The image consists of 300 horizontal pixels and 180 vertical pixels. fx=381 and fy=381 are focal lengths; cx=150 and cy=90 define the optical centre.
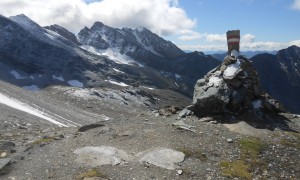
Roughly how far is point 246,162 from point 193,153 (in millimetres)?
3862

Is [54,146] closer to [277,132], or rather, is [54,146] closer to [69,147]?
[69,147]

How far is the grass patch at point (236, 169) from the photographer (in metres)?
25.3

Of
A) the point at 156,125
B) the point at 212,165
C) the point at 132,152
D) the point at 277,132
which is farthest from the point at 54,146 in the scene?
the point at 277,132

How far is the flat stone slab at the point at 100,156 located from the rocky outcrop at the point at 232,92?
12120 millimetres

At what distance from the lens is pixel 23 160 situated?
28297 mm

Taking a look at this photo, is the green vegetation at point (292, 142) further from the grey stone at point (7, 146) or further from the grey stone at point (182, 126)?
the grey stone at point (7, 146)

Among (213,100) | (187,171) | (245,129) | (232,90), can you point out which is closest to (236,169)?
(187,171)

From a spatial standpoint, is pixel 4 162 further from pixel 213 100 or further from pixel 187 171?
pixel 213 100

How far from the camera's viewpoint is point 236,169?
26.1 metres

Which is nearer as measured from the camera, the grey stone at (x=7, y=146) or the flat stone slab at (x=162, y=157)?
the flat stone slab at (x=162, y=157)

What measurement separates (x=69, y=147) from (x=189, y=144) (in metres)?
9.51

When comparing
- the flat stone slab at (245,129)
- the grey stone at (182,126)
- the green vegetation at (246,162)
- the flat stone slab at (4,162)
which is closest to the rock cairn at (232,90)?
the flat stone slab at (245,129)

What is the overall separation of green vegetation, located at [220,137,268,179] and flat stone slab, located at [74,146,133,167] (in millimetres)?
6971

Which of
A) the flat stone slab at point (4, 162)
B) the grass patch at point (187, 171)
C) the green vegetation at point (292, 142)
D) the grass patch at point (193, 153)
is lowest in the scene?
the flat stone slab at point (4, 162)
